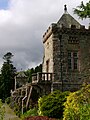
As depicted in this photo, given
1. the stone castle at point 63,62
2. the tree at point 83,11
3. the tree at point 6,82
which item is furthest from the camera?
the tree at point 6,82

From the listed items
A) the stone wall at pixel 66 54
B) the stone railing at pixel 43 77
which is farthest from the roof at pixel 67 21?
the stone railing at pixel 43 77

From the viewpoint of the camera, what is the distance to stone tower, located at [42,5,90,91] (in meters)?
31.6

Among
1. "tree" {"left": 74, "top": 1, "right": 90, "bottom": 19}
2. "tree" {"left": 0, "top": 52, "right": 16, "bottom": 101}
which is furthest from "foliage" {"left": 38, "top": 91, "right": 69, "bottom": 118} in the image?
"tree" {"left": 0, "top": 52, "right": 16, "bottom": 101}

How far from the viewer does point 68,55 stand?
106 ft

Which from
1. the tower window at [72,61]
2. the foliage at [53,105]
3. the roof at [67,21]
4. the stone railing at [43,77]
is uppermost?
the roof at [67,21]

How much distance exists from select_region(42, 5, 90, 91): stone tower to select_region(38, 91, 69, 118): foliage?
7.32 metres

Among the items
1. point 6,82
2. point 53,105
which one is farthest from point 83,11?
point 6,82

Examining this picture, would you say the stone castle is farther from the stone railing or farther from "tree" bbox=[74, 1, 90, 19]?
"tree" bbox=[74, 1, 90, 19]

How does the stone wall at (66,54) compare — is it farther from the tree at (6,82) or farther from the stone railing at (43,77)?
the tree at (6,82)

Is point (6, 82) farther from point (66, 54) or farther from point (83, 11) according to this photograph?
point (83, 11)

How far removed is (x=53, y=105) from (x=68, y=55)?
10.1 metres

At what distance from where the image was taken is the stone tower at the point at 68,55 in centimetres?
3156

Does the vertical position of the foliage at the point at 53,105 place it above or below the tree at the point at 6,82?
below

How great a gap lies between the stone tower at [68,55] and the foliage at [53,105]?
732 centimetres
